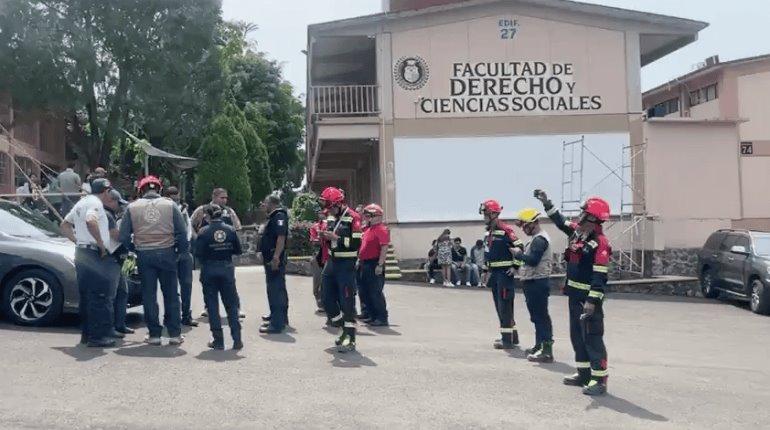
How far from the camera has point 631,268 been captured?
23953 millimetres

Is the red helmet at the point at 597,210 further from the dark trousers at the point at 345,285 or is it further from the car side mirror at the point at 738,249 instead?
the car side mirror at the point at 738,249

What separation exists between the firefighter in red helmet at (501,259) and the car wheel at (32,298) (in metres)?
4.98

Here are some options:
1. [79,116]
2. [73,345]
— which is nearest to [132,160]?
[79,116]

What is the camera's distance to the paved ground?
6.70 m

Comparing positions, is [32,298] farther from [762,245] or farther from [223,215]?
[762,245]

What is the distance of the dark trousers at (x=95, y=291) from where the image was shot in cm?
895

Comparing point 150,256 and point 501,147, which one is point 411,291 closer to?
point 501,147

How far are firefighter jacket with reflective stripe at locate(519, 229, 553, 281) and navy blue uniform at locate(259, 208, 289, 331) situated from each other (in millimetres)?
2840

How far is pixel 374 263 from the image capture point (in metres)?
12.2

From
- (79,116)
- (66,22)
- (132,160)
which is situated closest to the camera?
(66,22)

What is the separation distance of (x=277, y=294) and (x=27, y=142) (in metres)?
27.5

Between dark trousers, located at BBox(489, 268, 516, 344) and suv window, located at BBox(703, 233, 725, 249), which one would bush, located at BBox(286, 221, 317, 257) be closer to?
suv window, located at BBox(703, 233, 725, 249)

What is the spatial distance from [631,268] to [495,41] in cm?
723

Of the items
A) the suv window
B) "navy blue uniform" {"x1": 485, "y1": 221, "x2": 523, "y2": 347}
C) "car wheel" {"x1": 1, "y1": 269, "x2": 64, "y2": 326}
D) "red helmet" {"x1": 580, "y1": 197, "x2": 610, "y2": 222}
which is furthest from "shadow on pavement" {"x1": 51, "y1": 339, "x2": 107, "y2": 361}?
the suv window
